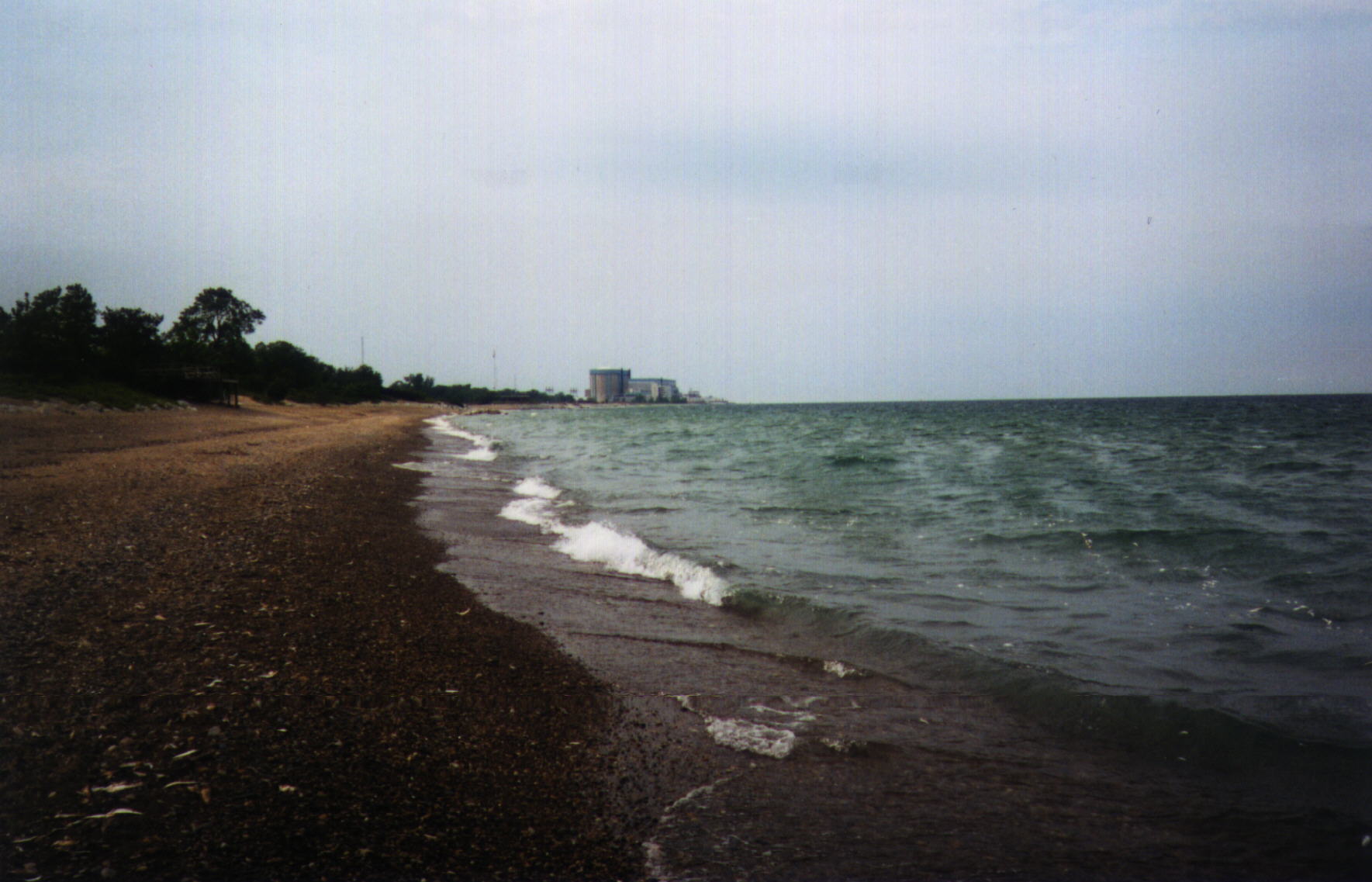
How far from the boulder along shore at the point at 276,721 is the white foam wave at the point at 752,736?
620 millimetres

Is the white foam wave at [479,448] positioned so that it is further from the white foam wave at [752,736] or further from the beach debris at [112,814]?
the beach debris at [112,814]

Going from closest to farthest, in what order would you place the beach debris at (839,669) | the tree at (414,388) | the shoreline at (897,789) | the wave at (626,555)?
1. the shoreline at (897,789)
2. the beach debris at (839,669)
3. the wave at (626,555)
4. the tree at (414,388)

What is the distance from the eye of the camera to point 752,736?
4191 millimetres

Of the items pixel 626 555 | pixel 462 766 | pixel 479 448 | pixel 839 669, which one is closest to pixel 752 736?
pixel 839 669

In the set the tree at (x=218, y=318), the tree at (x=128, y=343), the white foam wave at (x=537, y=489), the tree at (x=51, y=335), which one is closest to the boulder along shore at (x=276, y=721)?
the white foam wave at (x=537, y=489)

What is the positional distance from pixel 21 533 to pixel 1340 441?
1494 inches

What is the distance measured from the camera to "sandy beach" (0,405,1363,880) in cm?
273

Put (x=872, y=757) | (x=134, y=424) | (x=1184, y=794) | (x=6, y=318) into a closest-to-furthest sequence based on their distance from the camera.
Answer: (x=1184, y=794), (x=872, y=757), (x=134, y=424), (x=6, y=318)

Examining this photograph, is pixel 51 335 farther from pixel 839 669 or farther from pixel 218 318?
pixel 218 318

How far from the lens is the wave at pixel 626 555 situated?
802 centimetres

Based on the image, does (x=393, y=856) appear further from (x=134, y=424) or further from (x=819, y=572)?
(x=134, y=424)

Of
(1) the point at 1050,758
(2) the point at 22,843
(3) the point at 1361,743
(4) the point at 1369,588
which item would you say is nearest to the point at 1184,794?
(1) the point at 1050,758

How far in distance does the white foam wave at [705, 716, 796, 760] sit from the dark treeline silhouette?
40347 mm

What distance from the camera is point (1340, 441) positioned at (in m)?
28.4
